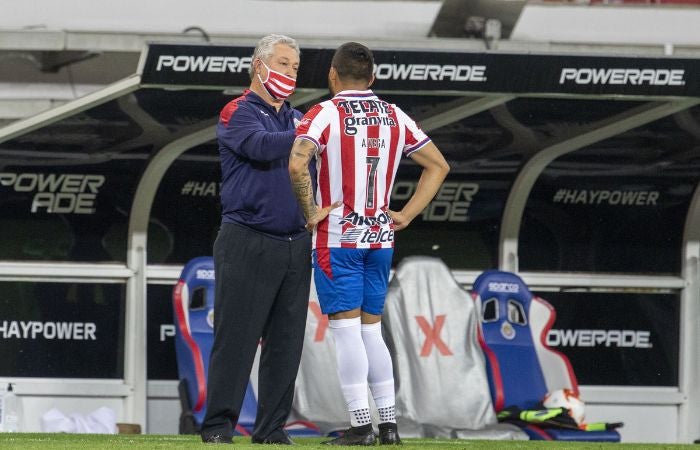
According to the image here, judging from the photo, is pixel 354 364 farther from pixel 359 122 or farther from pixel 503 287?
pixel 503 287

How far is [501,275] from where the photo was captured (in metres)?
9.51

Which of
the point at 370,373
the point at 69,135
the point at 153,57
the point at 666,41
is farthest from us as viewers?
the point at 666,41


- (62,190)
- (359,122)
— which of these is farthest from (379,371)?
(62,190)

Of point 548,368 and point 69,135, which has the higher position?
point 69,135

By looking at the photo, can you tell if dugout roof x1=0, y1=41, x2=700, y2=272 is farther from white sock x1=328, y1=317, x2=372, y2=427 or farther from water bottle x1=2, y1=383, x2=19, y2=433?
white sock x1=328, y1=317, x2=372, y2=427

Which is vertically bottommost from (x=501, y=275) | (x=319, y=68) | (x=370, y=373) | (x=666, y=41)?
(x=370, y=373)

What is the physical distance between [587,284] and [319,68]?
301cm

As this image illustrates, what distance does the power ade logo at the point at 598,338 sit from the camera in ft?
32.9

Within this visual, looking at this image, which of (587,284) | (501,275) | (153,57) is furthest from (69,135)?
(587,284)

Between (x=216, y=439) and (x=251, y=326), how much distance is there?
0.47 meters

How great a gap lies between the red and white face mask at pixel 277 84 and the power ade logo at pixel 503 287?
12.2ft

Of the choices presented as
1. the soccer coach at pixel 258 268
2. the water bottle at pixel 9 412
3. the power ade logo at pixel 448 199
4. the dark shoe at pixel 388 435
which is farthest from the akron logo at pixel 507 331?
the dark shoe at pixel 388 435

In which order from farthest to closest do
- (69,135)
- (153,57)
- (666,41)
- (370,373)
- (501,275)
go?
(666,41)
(501,275)
(69,135)
(153,57)
(370,373)

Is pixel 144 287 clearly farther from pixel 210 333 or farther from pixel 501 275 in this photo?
pixel 501 275
